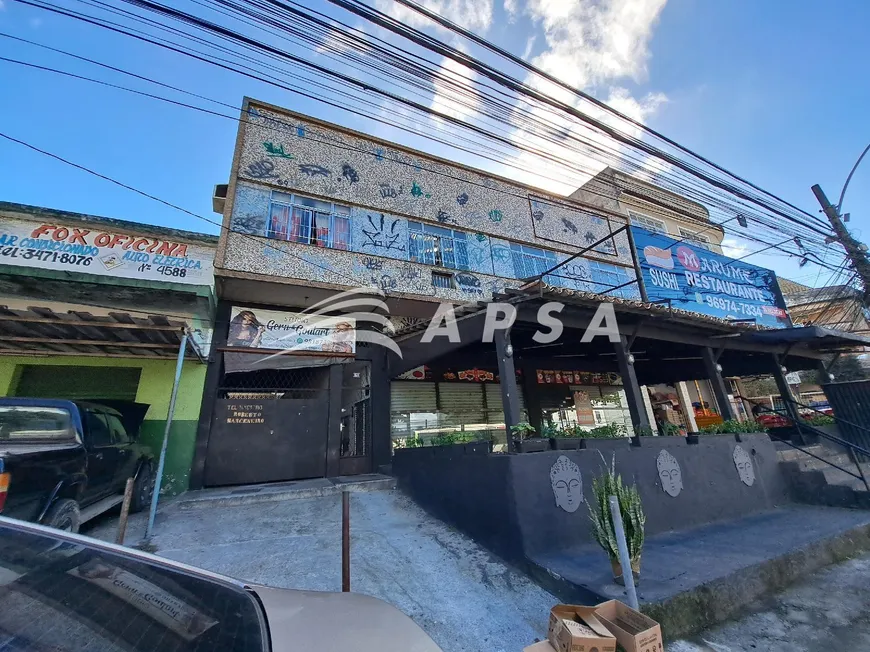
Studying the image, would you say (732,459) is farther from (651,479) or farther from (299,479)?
(299,479)

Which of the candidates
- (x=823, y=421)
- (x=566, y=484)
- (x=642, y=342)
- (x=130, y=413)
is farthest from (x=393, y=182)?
(x=823, y=421)

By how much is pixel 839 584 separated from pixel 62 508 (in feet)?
27.9

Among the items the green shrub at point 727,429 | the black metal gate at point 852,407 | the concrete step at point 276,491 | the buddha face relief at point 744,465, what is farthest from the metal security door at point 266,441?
the black metal gate at point 852,407

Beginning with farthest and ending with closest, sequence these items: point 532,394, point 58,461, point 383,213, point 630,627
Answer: point 532,394 → point 383,213 → point 58,461 → point 630,627

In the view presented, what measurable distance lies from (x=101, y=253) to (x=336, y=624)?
10226 millimetres

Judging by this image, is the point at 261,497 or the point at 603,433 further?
the point at 261,497

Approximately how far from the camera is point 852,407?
8.96 metres

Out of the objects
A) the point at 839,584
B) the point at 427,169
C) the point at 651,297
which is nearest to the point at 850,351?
the point at 651,297

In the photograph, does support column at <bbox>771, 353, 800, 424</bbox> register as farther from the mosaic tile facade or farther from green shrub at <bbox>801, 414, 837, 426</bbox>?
the mosaic tile facade

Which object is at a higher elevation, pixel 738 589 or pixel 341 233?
pixel 341 233

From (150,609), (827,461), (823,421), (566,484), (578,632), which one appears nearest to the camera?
(150,609)

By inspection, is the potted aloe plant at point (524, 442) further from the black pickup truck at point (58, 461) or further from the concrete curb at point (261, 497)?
the black pickup truck at point (58, 461)

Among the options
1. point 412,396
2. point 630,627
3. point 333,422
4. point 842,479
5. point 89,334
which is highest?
point 89,334

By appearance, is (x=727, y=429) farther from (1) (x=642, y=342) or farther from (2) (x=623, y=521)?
(2) (x=623, y=521)
